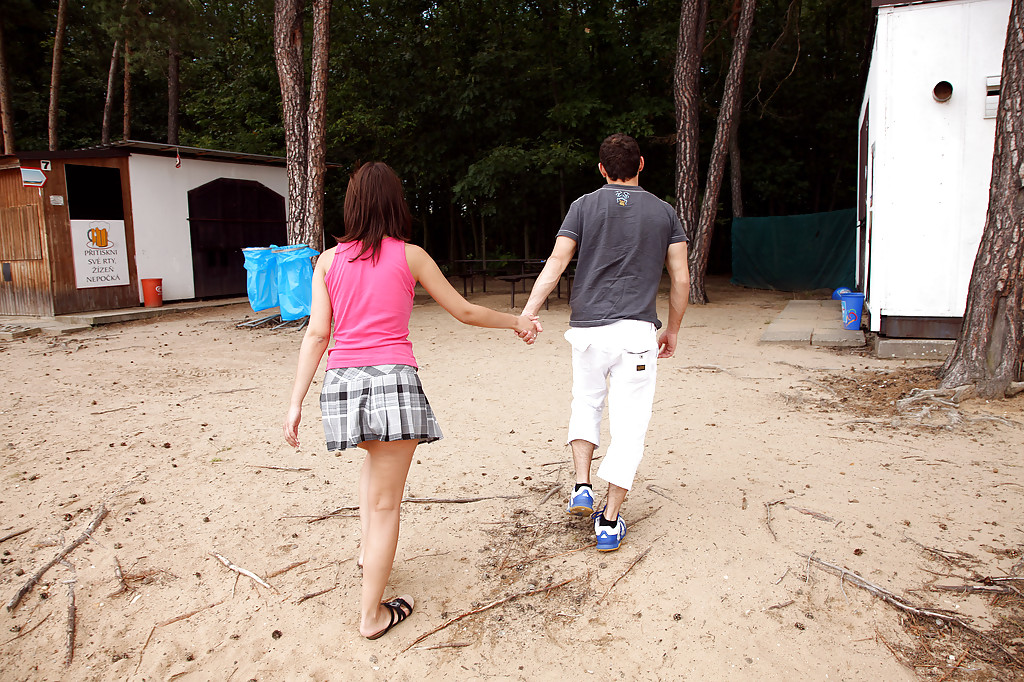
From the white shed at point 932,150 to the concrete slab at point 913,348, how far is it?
0.56 feet

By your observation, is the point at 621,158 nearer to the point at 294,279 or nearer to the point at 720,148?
the point at 294,279

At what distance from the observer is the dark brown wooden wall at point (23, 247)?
38.9 feet

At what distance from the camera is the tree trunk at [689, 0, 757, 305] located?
12.6 metres

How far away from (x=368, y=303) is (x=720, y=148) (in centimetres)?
1166

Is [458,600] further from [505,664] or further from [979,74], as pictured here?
[979,74]

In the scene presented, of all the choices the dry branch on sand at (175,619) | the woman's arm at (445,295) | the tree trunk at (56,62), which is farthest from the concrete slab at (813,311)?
the tree trunk at (56,62)

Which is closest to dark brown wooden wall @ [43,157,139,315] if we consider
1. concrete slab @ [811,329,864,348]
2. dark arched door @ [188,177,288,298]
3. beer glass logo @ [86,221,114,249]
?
beer glass logo @ [86,221,114,249]

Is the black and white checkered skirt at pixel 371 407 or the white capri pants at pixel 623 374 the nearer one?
the black and white checkered skirt at pixel 371 407

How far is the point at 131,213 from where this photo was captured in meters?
13.1

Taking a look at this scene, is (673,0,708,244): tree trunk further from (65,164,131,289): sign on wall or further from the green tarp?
(65,164,131,289): sign on wall

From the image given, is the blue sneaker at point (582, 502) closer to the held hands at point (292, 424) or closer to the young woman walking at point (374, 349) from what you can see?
the young woman walking at point (374, 349)

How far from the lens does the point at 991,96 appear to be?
22.6ft

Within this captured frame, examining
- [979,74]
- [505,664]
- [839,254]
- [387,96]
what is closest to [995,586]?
[505,664]

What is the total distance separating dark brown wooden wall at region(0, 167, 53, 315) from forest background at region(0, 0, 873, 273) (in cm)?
616
